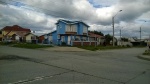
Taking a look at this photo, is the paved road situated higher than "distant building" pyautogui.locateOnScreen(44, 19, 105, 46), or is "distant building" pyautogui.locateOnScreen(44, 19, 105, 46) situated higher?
"distant building" pyautogui.locateOnScreen(44, 19, 105, 46)

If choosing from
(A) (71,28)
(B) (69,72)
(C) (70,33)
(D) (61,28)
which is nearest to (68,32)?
(C) (70,33)

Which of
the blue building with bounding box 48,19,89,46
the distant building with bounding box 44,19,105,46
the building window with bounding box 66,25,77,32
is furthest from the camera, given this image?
the building window with bounding box 66,25,77,32

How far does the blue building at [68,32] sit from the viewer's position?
149ft

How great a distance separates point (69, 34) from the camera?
149ft

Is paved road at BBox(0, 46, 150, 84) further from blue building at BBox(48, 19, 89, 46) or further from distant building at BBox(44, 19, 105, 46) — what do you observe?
blue building at BBox(48, 19, 89, 46)

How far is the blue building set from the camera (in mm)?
45531

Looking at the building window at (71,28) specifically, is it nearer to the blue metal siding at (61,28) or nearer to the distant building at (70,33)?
the distant building at (70,33)

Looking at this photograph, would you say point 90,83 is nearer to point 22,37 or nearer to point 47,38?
point 47,38

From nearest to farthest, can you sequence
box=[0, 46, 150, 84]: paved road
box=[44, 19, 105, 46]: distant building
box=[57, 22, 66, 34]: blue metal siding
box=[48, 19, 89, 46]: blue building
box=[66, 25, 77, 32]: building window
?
box=[0, 46, 150, 84]: paved road
box=[44, 19, 105, 46]: distant building
box=[48, 19, 89, 46]: blue building
box=[57, 22, 66, 34]: blue metal siding
box=[66, 25, 77, 32]: building window

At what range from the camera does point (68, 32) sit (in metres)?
45.9

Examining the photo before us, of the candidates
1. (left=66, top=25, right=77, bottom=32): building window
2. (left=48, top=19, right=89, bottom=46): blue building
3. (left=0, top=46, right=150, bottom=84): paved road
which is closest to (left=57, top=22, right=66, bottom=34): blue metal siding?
(left=48, top=19, right=89, bottom=46): blue building

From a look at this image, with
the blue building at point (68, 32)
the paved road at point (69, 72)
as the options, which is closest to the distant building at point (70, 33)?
the blue building at point (68, 32)

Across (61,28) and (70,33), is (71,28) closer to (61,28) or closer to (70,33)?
(70,33)

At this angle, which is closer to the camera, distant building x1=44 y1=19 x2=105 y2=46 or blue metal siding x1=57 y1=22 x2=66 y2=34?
distant building x1=44 y1=19 x2=105 y2=46
